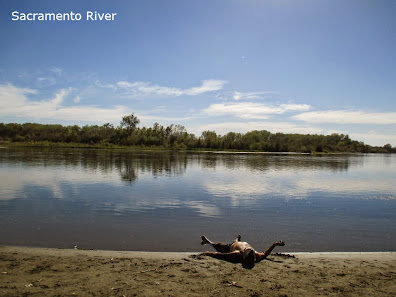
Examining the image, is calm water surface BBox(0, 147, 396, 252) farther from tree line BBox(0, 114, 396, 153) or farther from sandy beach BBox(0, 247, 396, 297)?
tree line BBox(0, 114, 396, 153)

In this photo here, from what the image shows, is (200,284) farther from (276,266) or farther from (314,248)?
(314,248)

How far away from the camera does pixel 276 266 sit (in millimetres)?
7285

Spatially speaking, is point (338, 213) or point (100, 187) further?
point (100, 187)

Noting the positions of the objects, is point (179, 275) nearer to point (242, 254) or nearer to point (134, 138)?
point (242, 254)

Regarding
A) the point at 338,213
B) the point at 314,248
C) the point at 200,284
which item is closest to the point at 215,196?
the point at 338,213

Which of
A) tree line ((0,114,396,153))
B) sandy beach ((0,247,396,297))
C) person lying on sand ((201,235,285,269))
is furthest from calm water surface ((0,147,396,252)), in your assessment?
tree line ((0,114,396,153))

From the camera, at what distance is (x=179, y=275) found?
21.2 feet

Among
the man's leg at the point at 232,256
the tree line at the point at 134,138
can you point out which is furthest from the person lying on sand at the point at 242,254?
A: the tree line at the point at 134,138

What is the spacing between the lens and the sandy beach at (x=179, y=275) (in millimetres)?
5648

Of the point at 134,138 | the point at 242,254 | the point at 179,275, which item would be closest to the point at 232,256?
the point at 242,254

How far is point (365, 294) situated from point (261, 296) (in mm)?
2024

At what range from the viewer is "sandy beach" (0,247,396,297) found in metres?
5.65

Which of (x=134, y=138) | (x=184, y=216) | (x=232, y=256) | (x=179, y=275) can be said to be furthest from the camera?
(x=134, y=138)

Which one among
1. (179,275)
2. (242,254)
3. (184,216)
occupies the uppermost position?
(242,254)
